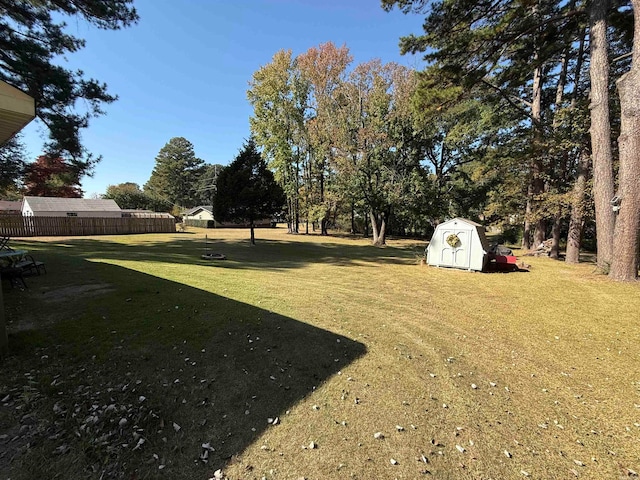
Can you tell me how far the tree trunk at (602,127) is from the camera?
9.18m

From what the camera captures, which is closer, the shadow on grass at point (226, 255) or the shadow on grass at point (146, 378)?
the shadow on grass at point (146, 378)

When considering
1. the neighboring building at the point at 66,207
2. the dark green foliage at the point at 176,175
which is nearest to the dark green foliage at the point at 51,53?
the neighboring building at the point at 66,207

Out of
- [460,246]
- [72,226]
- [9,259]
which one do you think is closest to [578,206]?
[460,246]

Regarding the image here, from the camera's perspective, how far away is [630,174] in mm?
8242

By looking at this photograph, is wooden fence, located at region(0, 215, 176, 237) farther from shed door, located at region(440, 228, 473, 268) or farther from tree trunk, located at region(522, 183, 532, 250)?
tree trunk, located at region(522, 183, 532, 250)

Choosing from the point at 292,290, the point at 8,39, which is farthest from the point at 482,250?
the point at 8,39

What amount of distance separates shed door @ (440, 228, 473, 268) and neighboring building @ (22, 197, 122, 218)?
112 ft

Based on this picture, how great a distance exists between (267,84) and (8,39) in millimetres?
20464

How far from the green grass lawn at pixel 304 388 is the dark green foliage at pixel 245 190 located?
39.6ft

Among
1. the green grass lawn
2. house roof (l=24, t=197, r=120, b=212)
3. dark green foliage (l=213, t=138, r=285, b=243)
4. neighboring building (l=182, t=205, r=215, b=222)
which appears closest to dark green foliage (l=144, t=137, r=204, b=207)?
neighboring building (l=182, t=205, r=215, b=222)

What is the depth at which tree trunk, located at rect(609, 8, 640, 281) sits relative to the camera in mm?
8117

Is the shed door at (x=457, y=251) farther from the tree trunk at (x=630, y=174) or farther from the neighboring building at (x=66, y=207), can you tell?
the neighboring building at (x=66, y=207)

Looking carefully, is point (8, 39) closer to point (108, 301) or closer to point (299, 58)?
point (108, 301)

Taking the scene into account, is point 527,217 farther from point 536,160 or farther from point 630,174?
point 630,174
